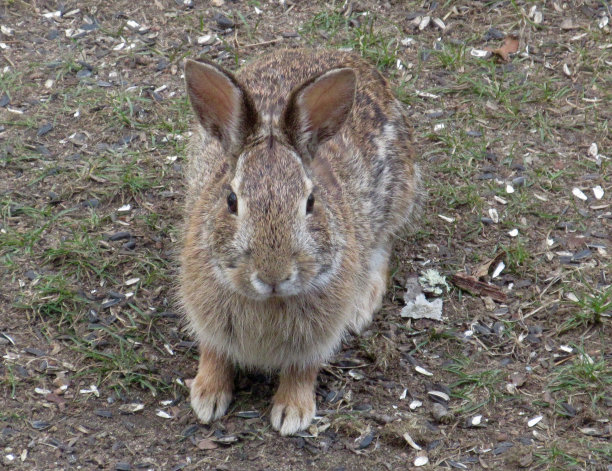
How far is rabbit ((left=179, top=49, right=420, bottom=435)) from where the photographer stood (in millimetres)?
4547

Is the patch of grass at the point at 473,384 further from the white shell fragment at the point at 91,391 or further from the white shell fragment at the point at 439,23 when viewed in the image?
the white shell fragment at the point at 439,23

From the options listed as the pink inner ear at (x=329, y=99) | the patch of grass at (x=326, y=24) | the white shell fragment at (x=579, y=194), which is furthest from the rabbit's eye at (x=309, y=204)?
the patch of grass at (x=326, y=24)

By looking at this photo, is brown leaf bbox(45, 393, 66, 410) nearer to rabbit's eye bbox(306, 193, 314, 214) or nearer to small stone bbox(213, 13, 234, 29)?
rabbit's eye bbox(306, 193, 314, 214)

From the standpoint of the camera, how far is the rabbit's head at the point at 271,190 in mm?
4465

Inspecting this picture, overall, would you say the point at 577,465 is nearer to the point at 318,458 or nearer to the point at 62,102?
the point at 318,458

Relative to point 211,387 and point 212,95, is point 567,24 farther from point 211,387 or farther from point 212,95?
point 211,387

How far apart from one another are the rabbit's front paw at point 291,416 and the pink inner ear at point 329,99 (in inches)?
55.0

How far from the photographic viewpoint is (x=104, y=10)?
7.83 metres

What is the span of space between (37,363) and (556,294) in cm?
297

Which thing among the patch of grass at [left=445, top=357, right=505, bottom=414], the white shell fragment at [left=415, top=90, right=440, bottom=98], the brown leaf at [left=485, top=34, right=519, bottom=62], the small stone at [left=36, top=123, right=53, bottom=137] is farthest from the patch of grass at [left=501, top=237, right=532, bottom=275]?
the small stone at [left=36, top=123, right=53, bottom=137]

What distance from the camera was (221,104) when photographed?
16.2ft

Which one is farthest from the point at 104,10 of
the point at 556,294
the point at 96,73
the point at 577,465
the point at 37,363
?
the point at 577,465

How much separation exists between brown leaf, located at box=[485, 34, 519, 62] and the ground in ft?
0.07

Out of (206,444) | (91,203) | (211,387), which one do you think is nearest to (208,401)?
(211,387)
